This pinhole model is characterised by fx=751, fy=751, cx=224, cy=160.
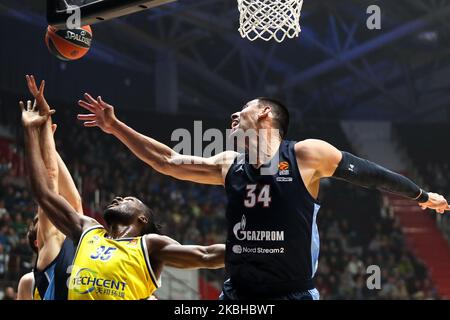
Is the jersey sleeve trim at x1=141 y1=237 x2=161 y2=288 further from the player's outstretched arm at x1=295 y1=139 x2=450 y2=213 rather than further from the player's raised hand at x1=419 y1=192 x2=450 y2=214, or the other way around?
the player's raised hand at x1=419 y1=192 x2=450 y2=214

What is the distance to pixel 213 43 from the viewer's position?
19.2m

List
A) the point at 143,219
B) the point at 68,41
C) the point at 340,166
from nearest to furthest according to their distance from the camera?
the point at 340,166 → the point at 143,219 → the point at 68,41

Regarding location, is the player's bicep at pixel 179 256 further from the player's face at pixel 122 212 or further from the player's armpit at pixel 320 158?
the player's armpit at pixel 320 158

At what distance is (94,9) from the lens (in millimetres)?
4398

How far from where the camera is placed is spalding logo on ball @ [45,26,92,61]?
4.82 meters

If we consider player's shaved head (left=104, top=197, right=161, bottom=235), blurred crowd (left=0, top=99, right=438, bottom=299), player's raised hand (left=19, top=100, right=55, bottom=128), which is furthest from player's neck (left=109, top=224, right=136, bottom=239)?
blurred crowd (left=0, top=99, right=438, bottom=299)

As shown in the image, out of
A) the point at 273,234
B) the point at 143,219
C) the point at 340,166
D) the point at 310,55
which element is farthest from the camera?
the point at 310,55

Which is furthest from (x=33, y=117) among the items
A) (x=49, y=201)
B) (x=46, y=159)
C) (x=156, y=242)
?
(x=156, y=242)

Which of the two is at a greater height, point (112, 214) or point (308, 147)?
point (308, 147)

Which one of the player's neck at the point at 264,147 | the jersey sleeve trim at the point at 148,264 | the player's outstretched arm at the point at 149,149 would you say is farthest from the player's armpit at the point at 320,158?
the jersey sleeve trim at the point at 148,264

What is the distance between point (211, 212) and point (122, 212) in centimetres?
1268

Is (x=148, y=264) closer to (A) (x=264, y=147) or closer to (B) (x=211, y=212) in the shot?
(A) (x=264, y=147)
